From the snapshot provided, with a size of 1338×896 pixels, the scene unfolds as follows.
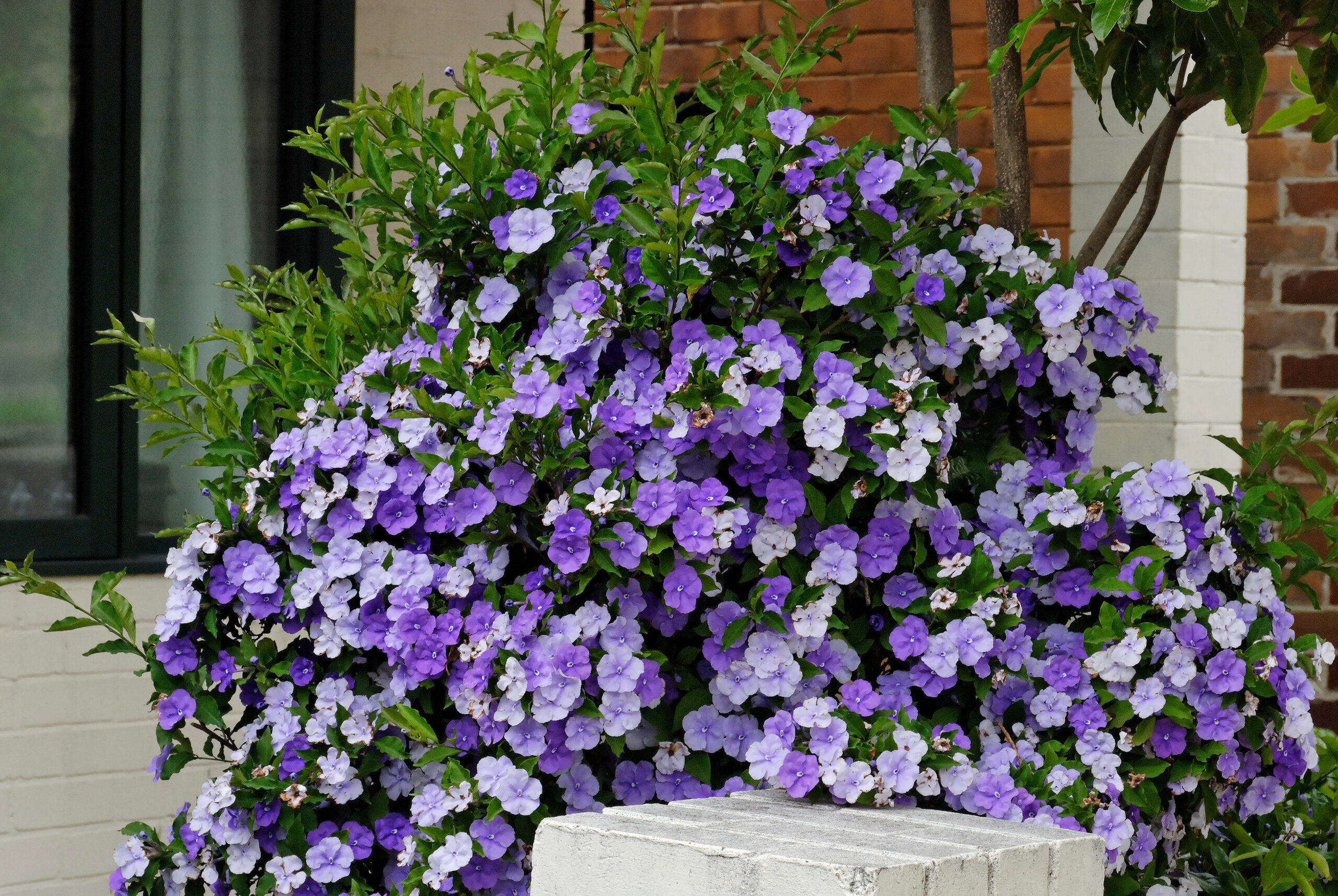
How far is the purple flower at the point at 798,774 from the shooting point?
1.41m

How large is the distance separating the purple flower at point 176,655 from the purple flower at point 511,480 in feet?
1.51

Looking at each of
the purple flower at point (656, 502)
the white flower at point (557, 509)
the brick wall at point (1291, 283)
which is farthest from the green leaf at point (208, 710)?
the brick wall at point (1291, 283)

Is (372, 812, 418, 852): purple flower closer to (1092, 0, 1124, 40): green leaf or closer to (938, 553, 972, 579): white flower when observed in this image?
(938, 553, 972, 579): white flower

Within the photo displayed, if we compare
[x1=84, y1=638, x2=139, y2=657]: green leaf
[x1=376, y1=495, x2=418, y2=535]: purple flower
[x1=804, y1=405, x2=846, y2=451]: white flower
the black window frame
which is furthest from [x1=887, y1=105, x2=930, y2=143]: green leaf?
the black window frame

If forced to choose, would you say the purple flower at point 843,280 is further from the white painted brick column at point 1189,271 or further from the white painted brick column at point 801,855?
the white painted brick column at point 1189,271

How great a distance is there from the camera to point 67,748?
2697 mm

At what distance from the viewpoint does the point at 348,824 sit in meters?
1.63

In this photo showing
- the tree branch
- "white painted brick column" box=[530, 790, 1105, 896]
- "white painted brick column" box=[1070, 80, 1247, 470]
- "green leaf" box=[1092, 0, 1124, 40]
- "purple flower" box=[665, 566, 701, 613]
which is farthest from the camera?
→ "white painted brick column" box=[1070, 80, 1247, 470]

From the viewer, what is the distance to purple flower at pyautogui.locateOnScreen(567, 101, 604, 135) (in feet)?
5.57

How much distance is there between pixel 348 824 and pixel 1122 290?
1223 millimetres

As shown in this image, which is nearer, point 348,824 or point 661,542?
point 661,542

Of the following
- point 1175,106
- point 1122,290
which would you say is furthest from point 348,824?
point 1175,106

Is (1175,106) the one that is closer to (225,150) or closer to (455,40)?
(455,40)

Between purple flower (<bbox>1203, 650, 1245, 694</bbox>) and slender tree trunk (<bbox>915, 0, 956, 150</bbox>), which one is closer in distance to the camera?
purple flower (<bbox>1203, 650, 1245, 694</bbox>)
